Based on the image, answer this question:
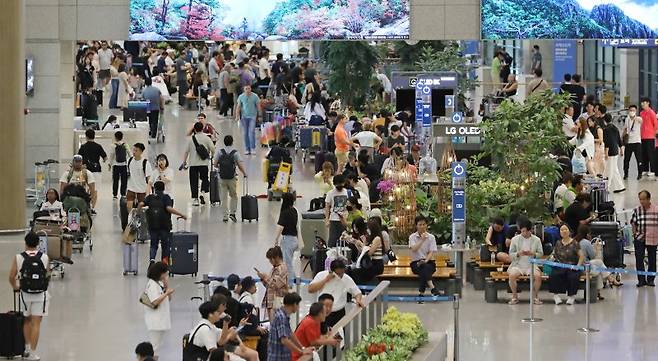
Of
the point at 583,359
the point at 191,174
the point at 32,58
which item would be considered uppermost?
the point at 32,58

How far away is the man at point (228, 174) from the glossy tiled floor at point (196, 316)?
63.4 inches

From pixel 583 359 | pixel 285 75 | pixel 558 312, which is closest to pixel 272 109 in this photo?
pixel 285 75

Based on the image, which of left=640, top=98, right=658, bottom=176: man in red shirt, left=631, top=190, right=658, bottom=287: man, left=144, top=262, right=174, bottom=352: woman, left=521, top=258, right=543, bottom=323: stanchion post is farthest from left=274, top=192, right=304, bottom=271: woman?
left=640, top=98, right=658, bottom=176: man in red shirt

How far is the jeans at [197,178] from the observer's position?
30531 mm

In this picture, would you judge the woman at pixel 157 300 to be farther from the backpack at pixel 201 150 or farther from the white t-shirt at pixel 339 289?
the backpack at pixel 201 150

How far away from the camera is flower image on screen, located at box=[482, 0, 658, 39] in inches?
1159

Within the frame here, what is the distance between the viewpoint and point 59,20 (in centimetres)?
3022

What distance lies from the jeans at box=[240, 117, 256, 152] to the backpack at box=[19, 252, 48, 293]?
19888 millimetres

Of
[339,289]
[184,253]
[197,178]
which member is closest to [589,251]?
[339,289]

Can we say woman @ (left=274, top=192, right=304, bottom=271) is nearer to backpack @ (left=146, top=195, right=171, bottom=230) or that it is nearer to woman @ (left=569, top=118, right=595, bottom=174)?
backpack @ (left=146, top=195, right=171, bottom=230)

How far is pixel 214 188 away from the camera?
3070cm

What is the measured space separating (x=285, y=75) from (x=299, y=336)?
31295 millimetres

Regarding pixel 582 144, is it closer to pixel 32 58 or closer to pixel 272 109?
pixel 32 58

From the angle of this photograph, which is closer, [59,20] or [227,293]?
A: [227,293]
